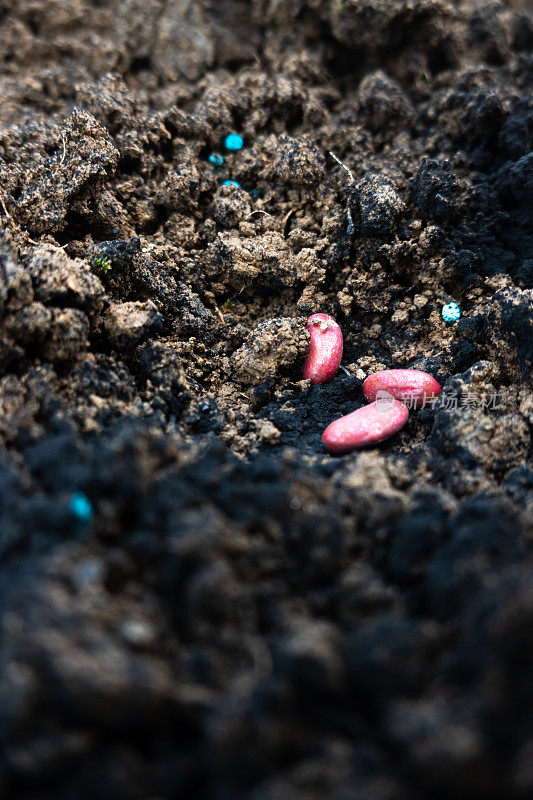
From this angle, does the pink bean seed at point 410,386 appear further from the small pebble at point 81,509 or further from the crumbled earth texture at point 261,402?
the small pebble at point 81,509

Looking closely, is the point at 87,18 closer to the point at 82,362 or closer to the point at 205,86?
the point at 205,86

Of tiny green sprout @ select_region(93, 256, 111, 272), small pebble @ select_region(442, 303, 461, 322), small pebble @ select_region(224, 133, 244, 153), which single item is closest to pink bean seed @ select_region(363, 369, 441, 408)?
small pebble @ select_region(442, 303, 461, 322)

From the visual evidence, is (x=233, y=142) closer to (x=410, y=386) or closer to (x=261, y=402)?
(x=261, y=402)

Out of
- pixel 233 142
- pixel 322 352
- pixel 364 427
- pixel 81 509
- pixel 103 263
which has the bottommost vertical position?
pixel 364 427

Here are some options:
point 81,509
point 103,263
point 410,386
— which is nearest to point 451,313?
point 410,386

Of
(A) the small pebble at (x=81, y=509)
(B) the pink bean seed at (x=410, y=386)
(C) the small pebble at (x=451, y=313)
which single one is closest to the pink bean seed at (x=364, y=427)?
(B) the pink bean seed at (x=410, y=386)

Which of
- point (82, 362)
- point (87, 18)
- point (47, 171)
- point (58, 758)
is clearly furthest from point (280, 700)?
point (87, 18)
